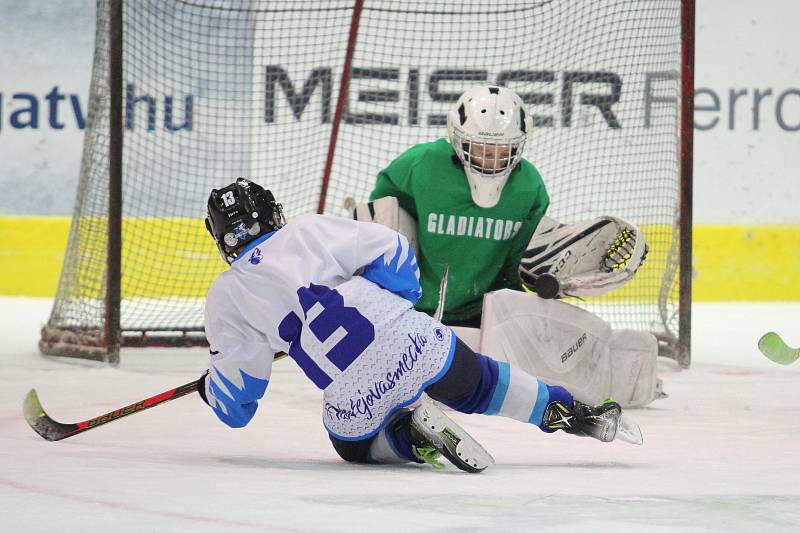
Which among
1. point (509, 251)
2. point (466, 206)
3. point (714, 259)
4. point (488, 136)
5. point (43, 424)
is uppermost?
point (488, 136)

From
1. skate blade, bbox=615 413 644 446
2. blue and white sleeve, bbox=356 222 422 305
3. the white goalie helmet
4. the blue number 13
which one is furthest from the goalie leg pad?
the blue number 13

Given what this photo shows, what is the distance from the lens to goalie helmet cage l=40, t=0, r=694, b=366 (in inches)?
248

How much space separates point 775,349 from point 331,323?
1.38 meters

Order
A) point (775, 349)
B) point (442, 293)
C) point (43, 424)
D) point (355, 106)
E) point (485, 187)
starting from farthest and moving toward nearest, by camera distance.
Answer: point (355, 106) < point (442, 293) < point (485, 187) < point (775, 349) < point (43, 424)

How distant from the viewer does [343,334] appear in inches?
106

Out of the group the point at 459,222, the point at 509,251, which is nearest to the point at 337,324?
the point at 459,222

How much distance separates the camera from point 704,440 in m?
3.38

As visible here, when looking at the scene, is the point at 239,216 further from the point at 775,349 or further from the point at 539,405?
the point at 775,349

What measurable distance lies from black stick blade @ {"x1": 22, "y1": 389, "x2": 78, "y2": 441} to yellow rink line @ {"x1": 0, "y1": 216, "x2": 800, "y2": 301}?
178 inches

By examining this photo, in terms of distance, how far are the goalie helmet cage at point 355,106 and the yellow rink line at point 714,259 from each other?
74 centimetres

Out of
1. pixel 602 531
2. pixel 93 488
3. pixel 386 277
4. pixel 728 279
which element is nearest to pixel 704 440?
pixel 386 277

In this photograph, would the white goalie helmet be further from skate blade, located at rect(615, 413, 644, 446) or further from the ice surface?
skate blade, located at rect(615, 413, 644, 446)

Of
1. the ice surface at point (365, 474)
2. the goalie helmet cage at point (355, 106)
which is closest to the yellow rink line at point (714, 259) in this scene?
the goalie helmet cage at point (355, 106)

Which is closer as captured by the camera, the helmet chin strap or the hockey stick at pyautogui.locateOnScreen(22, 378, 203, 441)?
the hockey stick at pyautogui.locateOnScreen(22, 378, 203, 441)
